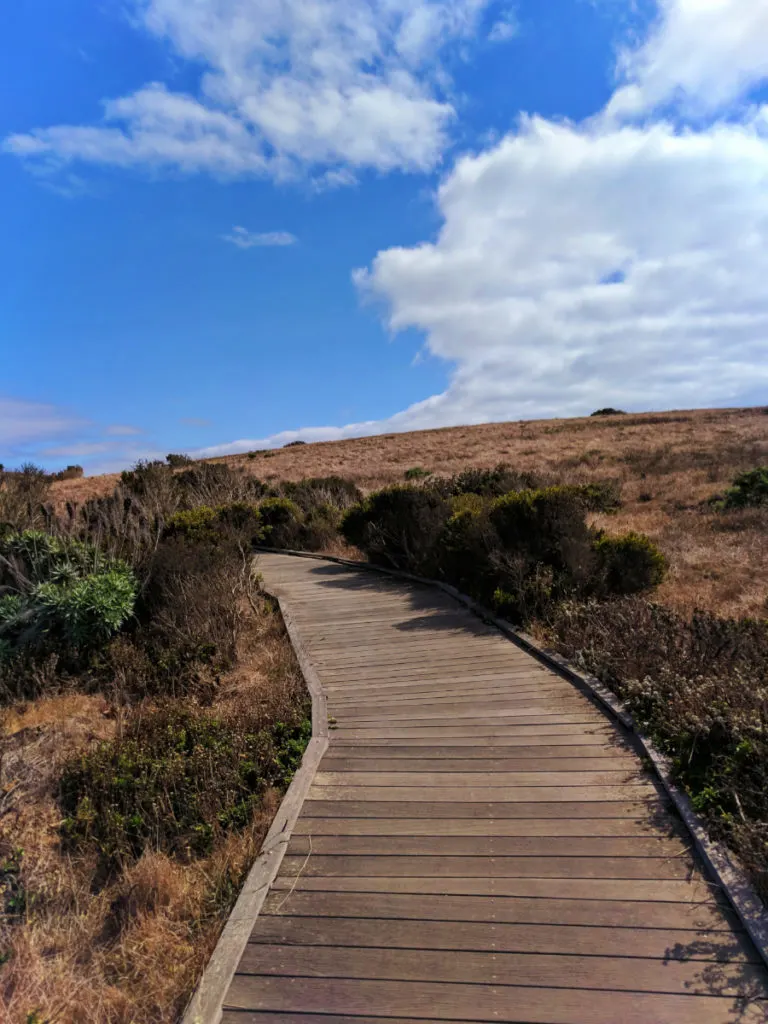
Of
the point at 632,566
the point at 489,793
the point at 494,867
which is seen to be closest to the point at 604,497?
the point at 632,566

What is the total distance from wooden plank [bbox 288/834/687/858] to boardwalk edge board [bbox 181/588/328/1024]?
148 mm

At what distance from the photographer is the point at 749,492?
14086 millimetres

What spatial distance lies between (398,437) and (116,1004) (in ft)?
139

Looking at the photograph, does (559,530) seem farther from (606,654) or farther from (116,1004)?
(116,1004)

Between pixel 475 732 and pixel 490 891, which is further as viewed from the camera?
pixel 475 732

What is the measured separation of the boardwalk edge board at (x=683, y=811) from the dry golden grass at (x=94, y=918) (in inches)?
20.6

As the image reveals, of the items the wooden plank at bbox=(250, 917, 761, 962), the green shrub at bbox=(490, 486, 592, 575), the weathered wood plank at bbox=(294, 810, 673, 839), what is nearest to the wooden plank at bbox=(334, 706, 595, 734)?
the weathered wood plank at bbox=(294, 810, 673, 839)

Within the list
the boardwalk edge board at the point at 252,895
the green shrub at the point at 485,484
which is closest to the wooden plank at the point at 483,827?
the boardwalk edge board at the point at 252,895

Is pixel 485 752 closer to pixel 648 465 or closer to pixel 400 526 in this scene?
pixel 400 526

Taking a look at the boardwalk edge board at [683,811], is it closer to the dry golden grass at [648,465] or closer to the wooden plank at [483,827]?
the wooden plank at [483,827]

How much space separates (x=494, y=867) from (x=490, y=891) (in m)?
0.18

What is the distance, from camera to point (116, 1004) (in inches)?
114

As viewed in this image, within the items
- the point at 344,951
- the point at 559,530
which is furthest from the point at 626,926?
the point at 559,530

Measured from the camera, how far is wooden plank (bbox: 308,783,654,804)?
3.94 m
